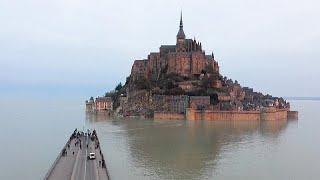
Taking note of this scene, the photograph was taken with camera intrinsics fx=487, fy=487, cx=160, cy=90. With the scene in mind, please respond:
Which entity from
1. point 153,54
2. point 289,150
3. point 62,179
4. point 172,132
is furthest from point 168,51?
point 62,179

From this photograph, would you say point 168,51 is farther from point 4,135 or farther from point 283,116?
point 4,135

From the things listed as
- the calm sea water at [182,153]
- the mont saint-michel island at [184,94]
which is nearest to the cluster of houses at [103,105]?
the mont saint-michel island at [184,94]

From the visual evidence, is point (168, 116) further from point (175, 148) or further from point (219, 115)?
point (175, 148)

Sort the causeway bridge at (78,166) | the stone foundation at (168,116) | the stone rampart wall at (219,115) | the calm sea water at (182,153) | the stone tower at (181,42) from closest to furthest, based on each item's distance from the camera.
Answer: the causeway bridge at (78,166) → the calm sea water at (182,153) → the stone rampart wall at (219,115) → the stone foundation at (168,116) → the stone tower at (181,42)

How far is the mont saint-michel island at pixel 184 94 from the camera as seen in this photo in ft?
346

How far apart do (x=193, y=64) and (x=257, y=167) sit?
77.9 meters

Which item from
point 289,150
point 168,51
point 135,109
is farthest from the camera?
point 168,51

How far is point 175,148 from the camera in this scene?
184ft

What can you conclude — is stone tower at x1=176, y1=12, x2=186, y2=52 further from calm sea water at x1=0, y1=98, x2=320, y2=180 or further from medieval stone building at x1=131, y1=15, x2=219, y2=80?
calm sea water at x1=0, y1=98, x2=320, y2=180

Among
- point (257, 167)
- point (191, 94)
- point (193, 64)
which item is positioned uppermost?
point (193, 64)

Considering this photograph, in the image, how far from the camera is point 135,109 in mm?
116375

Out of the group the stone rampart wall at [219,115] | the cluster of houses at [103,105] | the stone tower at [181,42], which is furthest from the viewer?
the cluster of houses at [103,105]

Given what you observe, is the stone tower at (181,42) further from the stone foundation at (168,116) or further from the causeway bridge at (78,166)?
the causeway bridge at (78,166)

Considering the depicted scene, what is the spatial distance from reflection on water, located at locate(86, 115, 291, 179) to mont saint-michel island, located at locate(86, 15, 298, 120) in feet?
58.9
